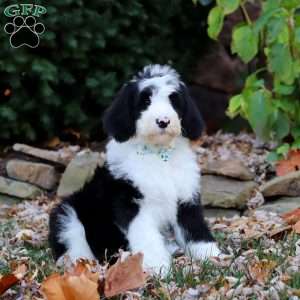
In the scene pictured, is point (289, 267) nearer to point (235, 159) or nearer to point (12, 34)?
point (235, 159)

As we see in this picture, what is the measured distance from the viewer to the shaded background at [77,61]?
679cm

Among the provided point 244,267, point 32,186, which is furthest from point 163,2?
point 244,267

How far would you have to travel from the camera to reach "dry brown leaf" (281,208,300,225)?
4.85m

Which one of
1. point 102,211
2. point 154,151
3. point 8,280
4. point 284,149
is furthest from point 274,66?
point 8,280

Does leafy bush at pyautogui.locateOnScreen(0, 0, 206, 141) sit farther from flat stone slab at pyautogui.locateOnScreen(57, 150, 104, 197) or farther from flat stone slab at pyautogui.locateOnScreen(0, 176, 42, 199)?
flat stone slab at pyautogui.locateOnScreen(57, 150, 104, 197)

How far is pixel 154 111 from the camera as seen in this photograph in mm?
3961

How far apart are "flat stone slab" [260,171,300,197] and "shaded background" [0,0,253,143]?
2001 millimetres

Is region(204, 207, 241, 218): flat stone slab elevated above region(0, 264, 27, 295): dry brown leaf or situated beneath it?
situated beneath

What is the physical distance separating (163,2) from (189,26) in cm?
81

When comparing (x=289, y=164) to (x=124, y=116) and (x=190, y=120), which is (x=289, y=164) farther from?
(x=124, y=116)

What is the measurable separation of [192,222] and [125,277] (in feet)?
3.31

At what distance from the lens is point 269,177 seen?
260 inches

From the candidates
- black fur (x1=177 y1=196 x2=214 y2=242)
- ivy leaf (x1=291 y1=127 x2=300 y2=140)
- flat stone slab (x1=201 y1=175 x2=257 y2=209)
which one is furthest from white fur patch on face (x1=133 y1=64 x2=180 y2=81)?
ivy leaf (x1=291 y1=127 x2=300 y2=140)

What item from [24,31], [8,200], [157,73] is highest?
[157,73]
